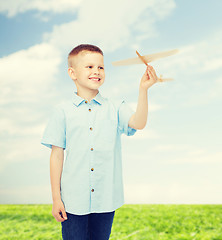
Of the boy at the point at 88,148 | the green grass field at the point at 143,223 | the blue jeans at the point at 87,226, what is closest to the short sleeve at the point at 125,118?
the boy at the point at 88,148

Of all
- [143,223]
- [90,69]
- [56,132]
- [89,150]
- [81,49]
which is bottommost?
[143,223]

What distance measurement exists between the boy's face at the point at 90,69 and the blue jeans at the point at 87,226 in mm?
775

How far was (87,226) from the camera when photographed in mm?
1820

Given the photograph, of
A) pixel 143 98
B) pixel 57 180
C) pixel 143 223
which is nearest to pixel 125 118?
pixel 143 98

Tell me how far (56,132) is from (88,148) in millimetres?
227

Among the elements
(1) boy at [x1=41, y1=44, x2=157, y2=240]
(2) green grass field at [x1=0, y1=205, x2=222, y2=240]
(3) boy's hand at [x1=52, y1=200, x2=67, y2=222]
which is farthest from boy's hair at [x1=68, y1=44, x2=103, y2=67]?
(2) green grass field at [x1=0, y1=205, x2=222, y2=240]

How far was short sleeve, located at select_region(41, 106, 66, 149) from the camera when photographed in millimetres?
1834

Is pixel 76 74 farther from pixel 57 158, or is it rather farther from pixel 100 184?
pixel 100 184

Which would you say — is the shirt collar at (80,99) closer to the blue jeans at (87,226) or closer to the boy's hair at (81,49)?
the boy's hair at (81,49)

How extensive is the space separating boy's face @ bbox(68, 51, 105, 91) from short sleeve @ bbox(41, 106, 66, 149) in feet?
0.80

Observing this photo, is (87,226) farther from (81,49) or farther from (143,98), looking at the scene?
(81,49)

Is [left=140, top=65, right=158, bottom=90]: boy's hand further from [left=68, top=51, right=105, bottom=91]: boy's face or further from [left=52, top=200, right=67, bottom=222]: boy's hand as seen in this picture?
[left=52, top=200, right=67, bottom=222]: boy's hand

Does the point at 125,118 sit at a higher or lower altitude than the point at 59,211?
higher

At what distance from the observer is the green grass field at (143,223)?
3.64 meters
